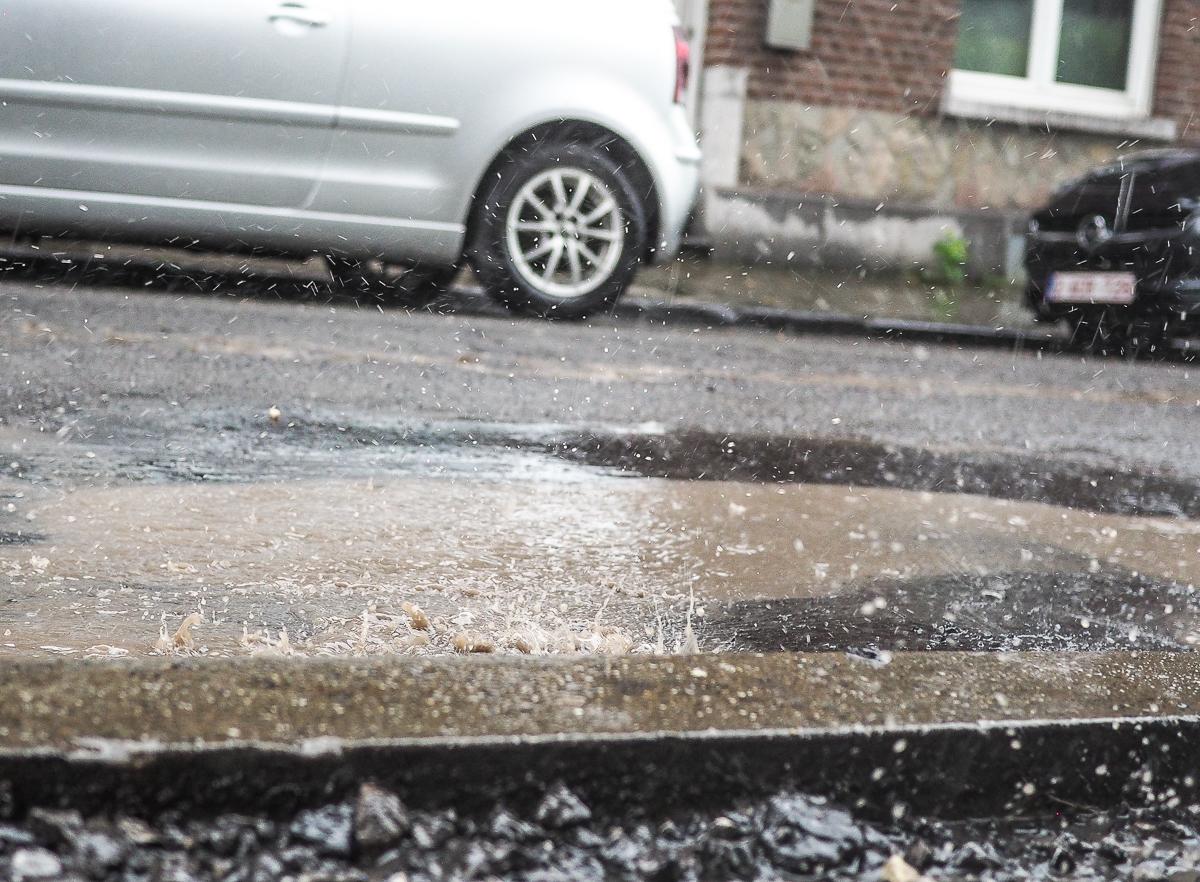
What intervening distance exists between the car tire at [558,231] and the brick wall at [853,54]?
4670mm

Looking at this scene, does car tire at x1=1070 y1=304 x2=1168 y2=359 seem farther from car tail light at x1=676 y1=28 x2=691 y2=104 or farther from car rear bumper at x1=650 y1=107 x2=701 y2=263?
car tail light at x1=676 y1=28 x2=691 y2=104

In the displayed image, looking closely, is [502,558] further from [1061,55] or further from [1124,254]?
[1061,55]

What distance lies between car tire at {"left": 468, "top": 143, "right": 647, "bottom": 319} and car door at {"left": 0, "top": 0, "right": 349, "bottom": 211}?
0.82 m

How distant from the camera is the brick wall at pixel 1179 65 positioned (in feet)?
39.9

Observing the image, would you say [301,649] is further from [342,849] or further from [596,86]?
[596,86]

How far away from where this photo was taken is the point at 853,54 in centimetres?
1124

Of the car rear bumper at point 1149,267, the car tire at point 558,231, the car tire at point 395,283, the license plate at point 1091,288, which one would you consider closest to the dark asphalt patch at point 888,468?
the car tire at point 558,231

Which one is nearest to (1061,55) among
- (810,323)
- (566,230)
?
(810,323)

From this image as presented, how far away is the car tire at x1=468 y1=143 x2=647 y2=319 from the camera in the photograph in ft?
21.3

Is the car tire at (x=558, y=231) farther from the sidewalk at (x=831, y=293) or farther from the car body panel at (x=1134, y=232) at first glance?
the car body panel at (x=1134, y=232)

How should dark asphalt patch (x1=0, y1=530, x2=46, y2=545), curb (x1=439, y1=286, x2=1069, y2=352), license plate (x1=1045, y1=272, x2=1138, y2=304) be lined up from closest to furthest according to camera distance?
dark asphalt patch (x1=0, y1=530, x2=46, y2=545)
curb (x1=439, y1=286, x2=1069, y2=352)
license plate (x1=1045, y1=272, x2=1138, y2=304)

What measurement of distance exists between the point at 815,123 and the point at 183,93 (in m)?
6.29

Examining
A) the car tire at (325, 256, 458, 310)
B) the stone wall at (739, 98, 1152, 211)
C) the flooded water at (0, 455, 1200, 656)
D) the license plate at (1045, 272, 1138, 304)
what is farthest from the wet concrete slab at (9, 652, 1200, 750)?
the stone wall at (739, 98, 1152, 211)

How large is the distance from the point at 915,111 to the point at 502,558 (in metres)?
9.52
